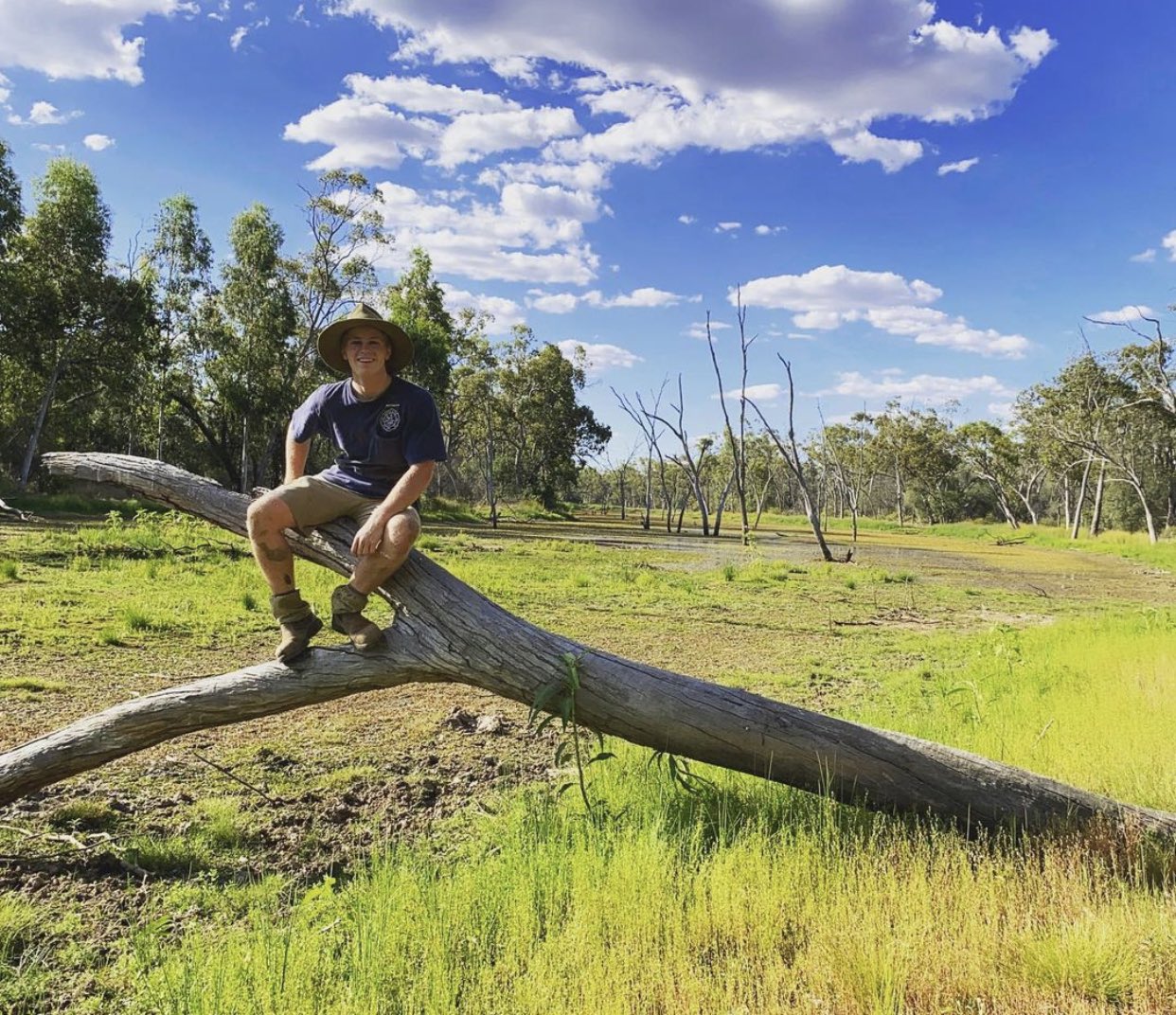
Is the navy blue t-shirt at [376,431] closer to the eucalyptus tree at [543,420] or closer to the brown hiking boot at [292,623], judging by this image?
the brown hiking boot at [292,623]

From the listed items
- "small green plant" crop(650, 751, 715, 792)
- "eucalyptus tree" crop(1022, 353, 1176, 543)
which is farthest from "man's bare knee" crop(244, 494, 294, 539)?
"eucalyptus tree" crop(1022, 353, 1176, 543)

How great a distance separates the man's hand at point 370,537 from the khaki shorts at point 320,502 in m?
0.14

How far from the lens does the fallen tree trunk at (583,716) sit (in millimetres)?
3482

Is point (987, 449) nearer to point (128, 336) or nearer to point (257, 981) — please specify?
point (128, 336)

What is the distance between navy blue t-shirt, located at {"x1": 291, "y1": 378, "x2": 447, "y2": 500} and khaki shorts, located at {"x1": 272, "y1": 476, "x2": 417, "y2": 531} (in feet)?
0.14

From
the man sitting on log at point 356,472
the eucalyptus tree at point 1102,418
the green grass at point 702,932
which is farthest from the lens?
the eucalyptus tree at point 1102,418

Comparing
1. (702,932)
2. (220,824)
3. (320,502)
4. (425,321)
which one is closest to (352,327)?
(320,502)

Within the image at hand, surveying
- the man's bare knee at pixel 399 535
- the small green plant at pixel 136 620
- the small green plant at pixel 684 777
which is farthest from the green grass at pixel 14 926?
the small green plant at pixel 136 620

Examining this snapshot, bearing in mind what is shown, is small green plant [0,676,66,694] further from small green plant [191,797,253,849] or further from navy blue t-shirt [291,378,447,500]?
navy blue t-shirt [291,378,447,500]

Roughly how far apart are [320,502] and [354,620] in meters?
0.53

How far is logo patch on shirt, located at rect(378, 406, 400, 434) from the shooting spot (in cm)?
338

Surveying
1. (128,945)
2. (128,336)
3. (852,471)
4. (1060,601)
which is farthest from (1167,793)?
(852,471)

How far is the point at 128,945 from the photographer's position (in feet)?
9.55

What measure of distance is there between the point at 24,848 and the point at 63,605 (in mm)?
6462
